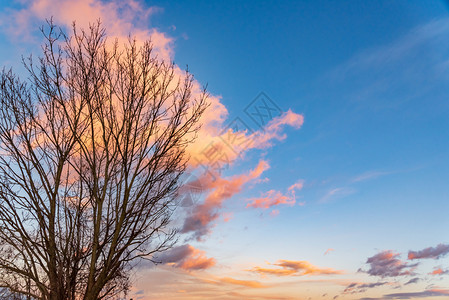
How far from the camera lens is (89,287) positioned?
4.89 meters

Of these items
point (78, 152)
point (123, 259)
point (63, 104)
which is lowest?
point (123, 259)

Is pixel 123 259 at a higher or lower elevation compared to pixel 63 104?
lower

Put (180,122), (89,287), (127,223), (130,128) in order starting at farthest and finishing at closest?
1. (180,122)
2. (130,128)
3. (127,223)
4. (89,287)

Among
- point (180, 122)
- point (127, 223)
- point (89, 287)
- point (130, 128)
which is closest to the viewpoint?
point (89, 287)

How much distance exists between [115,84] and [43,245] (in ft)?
8.74

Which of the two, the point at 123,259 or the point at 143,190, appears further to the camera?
the point at 143,190

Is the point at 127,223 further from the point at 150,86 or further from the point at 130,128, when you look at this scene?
the point at 150,86

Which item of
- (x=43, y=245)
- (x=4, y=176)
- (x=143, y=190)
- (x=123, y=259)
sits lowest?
(x=123, y=259)

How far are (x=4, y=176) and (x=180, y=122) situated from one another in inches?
111

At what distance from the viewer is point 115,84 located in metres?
5.80

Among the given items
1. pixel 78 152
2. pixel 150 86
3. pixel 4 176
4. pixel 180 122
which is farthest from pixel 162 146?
pixel 4 176

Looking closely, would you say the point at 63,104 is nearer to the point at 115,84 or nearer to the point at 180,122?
the point at 115,84

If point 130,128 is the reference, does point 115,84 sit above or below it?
above

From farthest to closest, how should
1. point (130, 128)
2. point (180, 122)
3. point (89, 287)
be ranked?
point (180, 122) → point (130, 128) → point (89, 287)
